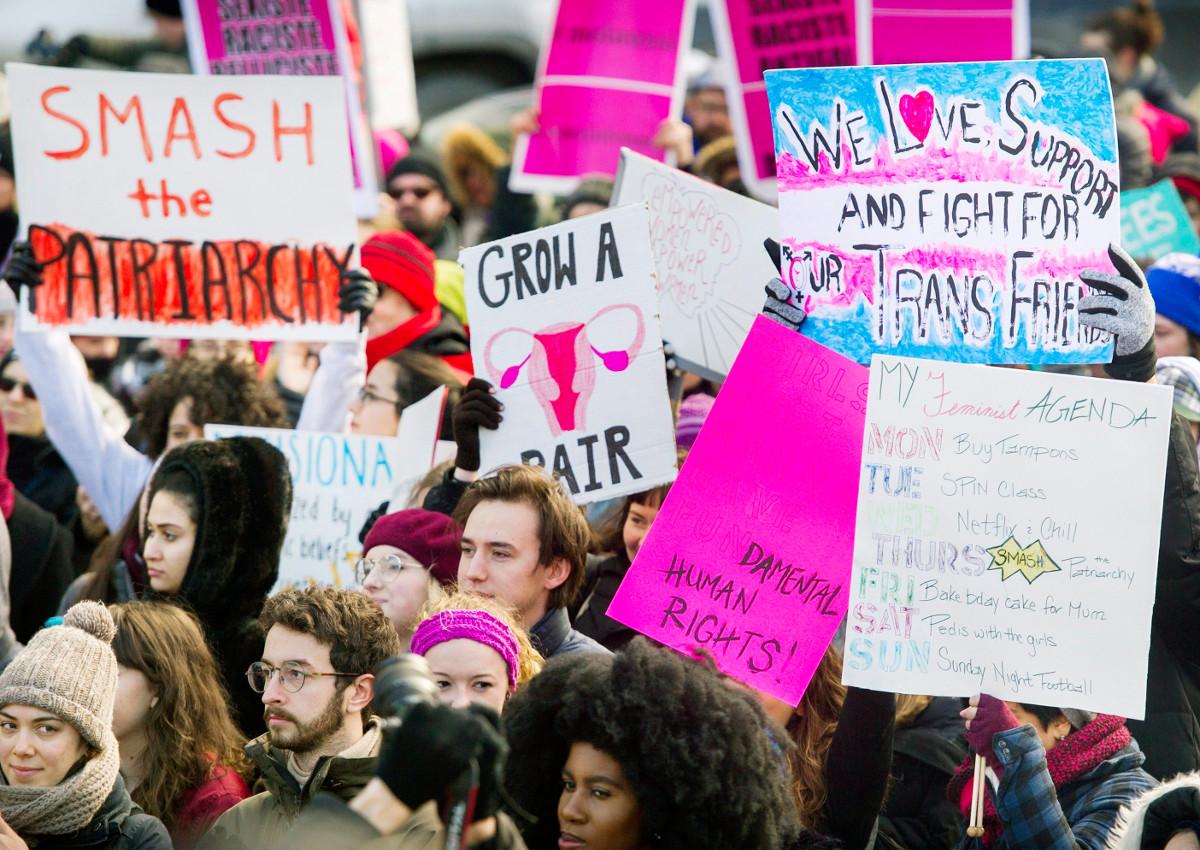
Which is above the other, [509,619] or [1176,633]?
[509,619]

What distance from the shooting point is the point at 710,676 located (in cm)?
314

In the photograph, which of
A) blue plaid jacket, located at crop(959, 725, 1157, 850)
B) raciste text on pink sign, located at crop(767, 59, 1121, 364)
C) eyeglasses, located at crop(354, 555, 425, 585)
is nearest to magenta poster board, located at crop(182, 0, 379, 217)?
eyeglasses, located at crop(354, 555, 425, 585)

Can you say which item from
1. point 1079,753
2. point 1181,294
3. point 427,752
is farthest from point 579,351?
point 427,752

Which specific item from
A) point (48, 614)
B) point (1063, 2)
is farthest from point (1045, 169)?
point (1063, 2)

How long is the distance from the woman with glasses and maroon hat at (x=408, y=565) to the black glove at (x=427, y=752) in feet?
7.37

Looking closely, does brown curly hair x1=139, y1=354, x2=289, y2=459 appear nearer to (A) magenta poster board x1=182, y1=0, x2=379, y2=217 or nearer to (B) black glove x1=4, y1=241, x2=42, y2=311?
(B) black glove x1=4, y1=241, x2=42, y2=311

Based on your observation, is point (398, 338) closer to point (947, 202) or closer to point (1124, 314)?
point (947, 202)

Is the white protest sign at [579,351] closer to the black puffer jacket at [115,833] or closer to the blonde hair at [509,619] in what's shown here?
the blonde hair at [509,619]

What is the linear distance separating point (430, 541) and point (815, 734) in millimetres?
1209

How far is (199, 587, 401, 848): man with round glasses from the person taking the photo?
3.51 meters

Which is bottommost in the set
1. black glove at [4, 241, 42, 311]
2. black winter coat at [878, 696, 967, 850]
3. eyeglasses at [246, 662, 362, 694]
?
black winter coat at [878, 696, 967, 850]

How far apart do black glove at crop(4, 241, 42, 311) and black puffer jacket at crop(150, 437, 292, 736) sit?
0.92 metres

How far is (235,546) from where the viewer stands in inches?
177

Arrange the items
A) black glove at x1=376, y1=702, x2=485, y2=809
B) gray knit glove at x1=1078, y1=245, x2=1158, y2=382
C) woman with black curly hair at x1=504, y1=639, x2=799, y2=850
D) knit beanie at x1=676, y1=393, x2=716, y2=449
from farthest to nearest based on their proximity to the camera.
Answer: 1. knit beanie at x1=676, y1=393, x2=716, y2=449
2. gray knit glove at x1=1078, y1=245, x2=1158, y2=382
3. woman with black curly hair at x1=504, y1=639, x2=799, y2=850
4. black glove at x1=376, y1=702, x2=485, y2=809
